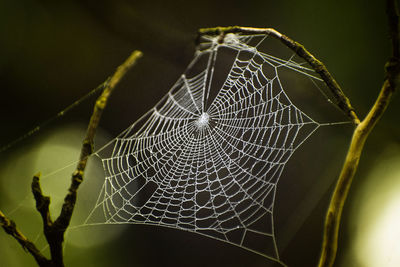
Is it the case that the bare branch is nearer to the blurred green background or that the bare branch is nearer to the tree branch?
the tree branch

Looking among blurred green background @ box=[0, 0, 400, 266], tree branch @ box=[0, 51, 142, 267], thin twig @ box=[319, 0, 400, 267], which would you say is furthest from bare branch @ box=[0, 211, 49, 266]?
thin twig @ box=[319, 0, 400, 267]

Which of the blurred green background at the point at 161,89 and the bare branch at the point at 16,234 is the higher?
the blurred green background at the point at 161,89

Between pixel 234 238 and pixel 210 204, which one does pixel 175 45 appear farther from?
pixel 234 238

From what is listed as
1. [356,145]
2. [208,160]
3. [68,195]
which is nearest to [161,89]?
[208,160]

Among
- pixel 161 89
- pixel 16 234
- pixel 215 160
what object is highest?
pixel 161 89

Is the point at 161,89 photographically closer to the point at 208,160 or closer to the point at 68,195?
the point at 208,160

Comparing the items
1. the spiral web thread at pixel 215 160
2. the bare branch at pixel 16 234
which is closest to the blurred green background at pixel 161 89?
A: the spiral web thread at pixel 215 160

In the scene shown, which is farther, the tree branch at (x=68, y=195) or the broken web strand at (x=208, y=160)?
the broken web strand at (x=208, y=160)

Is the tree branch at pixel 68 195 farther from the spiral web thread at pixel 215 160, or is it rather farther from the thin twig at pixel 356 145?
the thin twig at pixel 356 145
